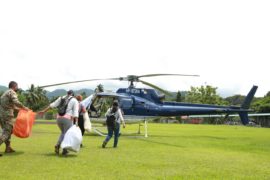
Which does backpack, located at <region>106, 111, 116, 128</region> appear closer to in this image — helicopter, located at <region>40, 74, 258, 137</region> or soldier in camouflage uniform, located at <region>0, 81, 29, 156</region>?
soldier in camouflage uniform, located at <region>0, 81, 29, 156</region>

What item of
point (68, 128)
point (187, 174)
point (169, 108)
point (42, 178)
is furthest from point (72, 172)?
point (169, 108)

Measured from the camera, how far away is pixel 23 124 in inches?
427

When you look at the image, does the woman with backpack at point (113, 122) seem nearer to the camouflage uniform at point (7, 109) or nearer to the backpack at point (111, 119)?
the backpack at point (111, 119)

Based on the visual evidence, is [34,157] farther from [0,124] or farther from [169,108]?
[169,108]

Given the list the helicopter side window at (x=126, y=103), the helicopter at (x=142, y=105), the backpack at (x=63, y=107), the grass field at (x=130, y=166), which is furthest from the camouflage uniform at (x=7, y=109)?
the helicopter side window at (x=126, y=103)

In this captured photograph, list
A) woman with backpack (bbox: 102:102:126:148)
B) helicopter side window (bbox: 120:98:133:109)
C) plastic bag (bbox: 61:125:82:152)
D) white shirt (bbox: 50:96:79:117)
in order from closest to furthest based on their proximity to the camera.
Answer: plastic bag (bbox: 61:125:82:152)
white shirt (bbox: 50:96:79:117)
woman with backpack (bbox: 102:102:126:148)
helicopter side window (bbox: 120:98:133:109)

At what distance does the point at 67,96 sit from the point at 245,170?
5.42m

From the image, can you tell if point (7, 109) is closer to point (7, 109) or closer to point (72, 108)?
point (7, 109)

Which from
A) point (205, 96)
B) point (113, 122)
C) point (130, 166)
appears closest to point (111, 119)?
point (113, 122)

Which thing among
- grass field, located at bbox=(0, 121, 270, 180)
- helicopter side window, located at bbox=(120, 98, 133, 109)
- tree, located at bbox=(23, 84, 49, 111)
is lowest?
grass field, located at bbox=(0, 121, 270, 180)

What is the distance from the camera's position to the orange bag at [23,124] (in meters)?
10.8

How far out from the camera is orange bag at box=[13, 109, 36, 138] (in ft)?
35.3

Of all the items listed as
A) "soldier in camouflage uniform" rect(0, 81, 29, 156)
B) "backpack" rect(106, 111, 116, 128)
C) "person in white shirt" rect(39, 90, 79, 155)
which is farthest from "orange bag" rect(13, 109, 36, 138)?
"backpack" rect(106, 111, 116, 128)

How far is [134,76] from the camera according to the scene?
2075 cm
